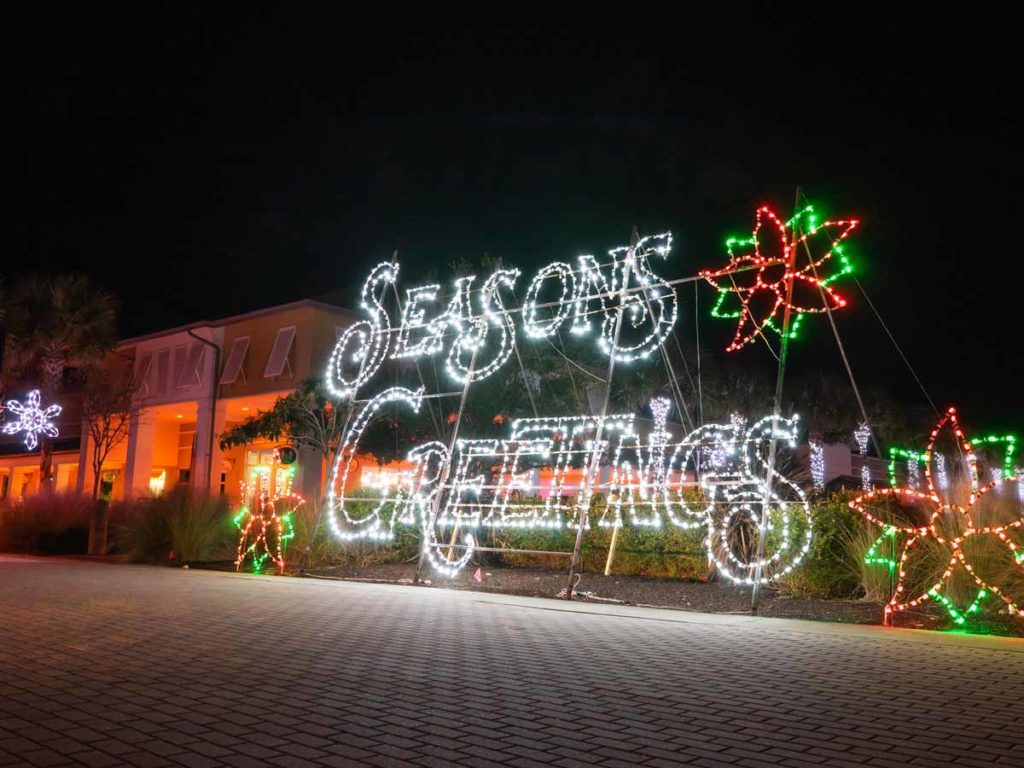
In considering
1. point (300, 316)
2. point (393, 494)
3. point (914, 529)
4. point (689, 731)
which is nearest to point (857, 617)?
point (914, 529)

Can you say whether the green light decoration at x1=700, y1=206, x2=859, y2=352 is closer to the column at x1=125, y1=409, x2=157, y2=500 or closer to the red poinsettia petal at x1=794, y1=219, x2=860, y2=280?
the red poinsettia petal at x1=794, y1=219, x2=860, y2=280

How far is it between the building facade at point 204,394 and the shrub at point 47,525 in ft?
13.5

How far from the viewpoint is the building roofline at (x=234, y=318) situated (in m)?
29.7

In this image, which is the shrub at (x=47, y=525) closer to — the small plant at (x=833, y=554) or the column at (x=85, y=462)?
the column at (x=85, y=462)

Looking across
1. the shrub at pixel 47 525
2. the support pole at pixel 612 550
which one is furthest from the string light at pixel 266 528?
the shrub at pixel 47 525

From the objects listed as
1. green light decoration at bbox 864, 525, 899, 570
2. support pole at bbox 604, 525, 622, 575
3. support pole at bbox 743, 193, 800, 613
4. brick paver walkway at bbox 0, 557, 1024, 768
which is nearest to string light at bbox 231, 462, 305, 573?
support pole at bbox 604, 525, 622, 575

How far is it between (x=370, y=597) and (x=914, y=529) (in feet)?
22.2

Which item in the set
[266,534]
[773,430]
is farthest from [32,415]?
[773,430]

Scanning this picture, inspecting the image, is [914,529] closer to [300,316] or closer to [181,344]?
[300,316]

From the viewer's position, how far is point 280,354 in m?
30.2

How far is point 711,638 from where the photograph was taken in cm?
841

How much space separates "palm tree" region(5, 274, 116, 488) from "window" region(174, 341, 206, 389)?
273 centimetres

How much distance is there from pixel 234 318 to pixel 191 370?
309cm

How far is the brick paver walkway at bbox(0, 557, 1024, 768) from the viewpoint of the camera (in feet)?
14.3
